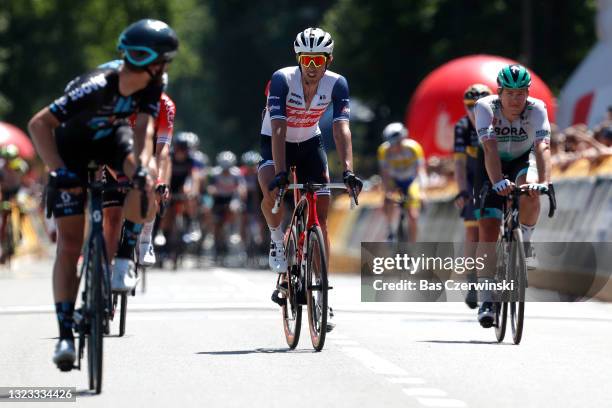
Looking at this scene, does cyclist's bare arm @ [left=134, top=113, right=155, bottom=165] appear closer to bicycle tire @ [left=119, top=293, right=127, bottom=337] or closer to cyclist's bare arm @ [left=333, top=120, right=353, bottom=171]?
cyclist's bare arm @ [left=333, top=120, right=353, bottom=171]

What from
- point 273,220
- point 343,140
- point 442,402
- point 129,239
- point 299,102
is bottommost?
point 442,402

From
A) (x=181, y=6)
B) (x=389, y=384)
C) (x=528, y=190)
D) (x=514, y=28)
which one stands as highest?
(x=181, y=6)

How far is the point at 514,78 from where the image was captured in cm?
1325

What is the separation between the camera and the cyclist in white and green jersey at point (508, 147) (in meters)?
13.2

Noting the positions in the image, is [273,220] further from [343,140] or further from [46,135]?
[46,135]

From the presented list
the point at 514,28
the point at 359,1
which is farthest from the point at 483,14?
the point at 359,1

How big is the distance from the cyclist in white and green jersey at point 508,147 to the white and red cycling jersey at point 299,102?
4.21 ft

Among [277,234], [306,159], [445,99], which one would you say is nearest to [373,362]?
[277,234]

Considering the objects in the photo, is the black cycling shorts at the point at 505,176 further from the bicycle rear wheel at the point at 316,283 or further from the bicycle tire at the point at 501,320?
the bicycle rear wheel at the point at 316,283

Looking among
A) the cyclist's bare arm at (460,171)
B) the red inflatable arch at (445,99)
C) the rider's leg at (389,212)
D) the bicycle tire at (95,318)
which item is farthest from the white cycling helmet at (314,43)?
the red inflatable arch at (445,99)

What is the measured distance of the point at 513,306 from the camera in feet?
42.1

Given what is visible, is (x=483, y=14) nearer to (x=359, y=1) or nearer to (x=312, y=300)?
(x=359, y=1)

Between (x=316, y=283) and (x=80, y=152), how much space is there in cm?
252

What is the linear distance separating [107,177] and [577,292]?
6.98 m
